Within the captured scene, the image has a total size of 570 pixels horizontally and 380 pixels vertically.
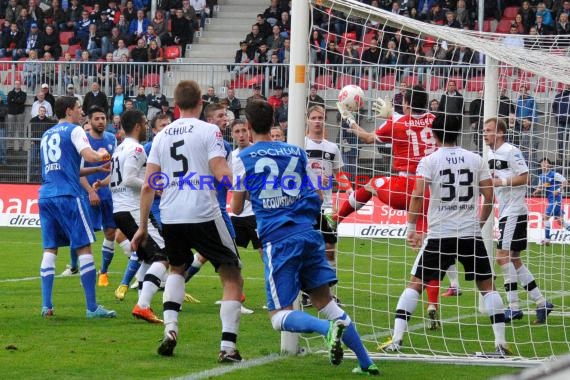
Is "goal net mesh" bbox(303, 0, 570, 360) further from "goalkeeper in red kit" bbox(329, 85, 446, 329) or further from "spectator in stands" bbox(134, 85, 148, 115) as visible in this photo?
"spectator in stands" bbox(134, 85, 148, 115)

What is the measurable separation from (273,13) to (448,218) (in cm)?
2235

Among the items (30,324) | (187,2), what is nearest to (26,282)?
(30,324)

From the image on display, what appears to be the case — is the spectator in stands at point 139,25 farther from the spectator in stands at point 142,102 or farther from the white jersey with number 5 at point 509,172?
the white jersey with number 5 at point 509,172

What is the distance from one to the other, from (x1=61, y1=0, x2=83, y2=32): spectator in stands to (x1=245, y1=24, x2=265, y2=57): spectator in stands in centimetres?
690

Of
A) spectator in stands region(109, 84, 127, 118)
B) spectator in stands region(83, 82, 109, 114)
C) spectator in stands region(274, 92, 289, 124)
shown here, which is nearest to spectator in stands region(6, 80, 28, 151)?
spectator in stands region(83, 82, 109, 114)

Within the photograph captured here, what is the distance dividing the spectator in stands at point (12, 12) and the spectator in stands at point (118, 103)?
7.95 meters

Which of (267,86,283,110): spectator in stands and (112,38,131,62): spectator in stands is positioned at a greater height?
(112,38,131,62): spectator in stands

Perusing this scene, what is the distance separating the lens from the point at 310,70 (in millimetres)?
9672

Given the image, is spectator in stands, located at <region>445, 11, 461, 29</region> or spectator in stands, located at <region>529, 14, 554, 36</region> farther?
spectator in stands, located at <region>445, 11, 461, 29</region>

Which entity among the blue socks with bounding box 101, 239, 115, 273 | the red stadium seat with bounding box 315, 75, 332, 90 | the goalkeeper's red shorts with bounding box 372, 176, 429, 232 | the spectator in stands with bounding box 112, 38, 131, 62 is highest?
the spectator in stands with bounding box 112, 38, 131, 62

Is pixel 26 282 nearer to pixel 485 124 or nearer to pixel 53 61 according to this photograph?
pixel 485 124

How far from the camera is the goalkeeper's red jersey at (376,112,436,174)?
10945mm

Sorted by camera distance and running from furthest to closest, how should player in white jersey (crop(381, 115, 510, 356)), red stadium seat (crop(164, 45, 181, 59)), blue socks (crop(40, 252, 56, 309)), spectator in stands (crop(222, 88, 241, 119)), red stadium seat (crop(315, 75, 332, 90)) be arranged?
red stadium seat (crop(164, 45, 181, 59)) < spectator in stands (crop(222, 88, 241, 119)) < blue socks (crop(40, 252, 56, 309)) < red stadium seat (crop(315, 75, 332, 90)) < player in white jersey (crop(381, 115, 510, 356))

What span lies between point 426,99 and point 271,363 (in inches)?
146
